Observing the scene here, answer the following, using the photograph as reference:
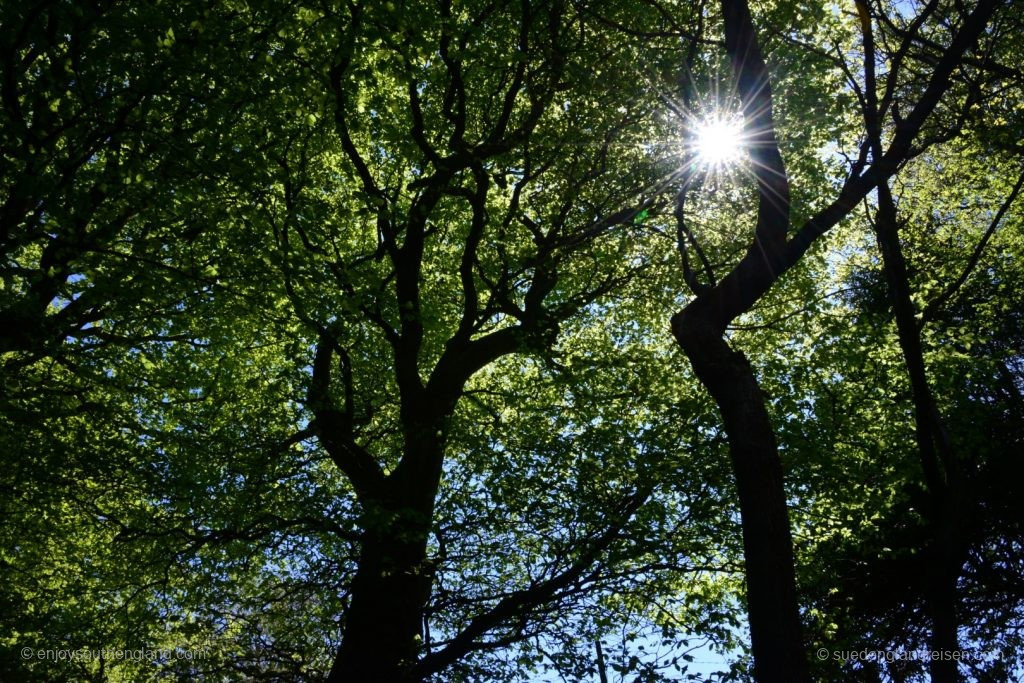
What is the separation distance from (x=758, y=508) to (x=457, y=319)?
39.7ft

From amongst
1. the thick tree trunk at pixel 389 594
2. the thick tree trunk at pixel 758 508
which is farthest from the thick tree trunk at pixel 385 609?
the thick tree trunk at pixel 758 508

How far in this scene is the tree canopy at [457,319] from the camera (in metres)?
8.91

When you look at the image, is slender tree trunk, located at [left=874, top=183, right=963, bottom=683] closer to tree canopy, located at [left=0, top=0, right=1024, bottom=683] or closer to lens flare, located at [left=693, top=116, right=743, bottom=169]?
tree canopy, located at [left=0, top=0, right=1024, bottom=683]

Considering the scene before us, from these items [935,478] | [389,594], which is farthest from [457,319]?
[935,478]

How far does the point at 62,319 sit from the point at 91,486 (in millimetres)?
5141

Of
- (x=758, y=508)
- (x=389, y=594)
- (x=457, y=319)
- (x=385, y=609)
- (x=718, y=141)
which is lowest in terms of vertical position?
(x=758, y=508)

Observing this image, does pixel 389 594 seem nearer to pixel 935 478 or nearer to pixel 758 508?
pixel 758 508

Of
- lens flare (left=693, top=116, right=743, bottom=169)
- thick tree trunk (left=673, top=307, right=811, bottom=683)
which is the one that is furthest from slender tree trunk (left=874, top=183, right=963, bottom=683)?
thick tree trunk (left=673, top=307, right=811, bottom=683)

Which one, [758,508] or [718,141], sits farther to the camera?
[718,141]

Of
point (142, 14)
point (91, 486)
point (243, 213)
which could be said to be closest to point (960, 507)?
point (243, 213)

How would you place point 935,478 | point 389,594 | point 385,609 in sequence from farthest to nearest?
point 389,594 → point 385,609 → point 935,478

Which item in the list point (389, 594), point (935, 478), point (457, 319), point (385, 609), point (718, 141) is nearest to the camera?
point (935, 478)

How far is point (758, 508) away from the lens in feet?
19.1

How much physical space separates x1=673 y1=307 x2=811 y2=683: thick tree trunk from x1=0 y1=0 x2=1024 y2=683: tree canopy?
Result: 0.04 m
